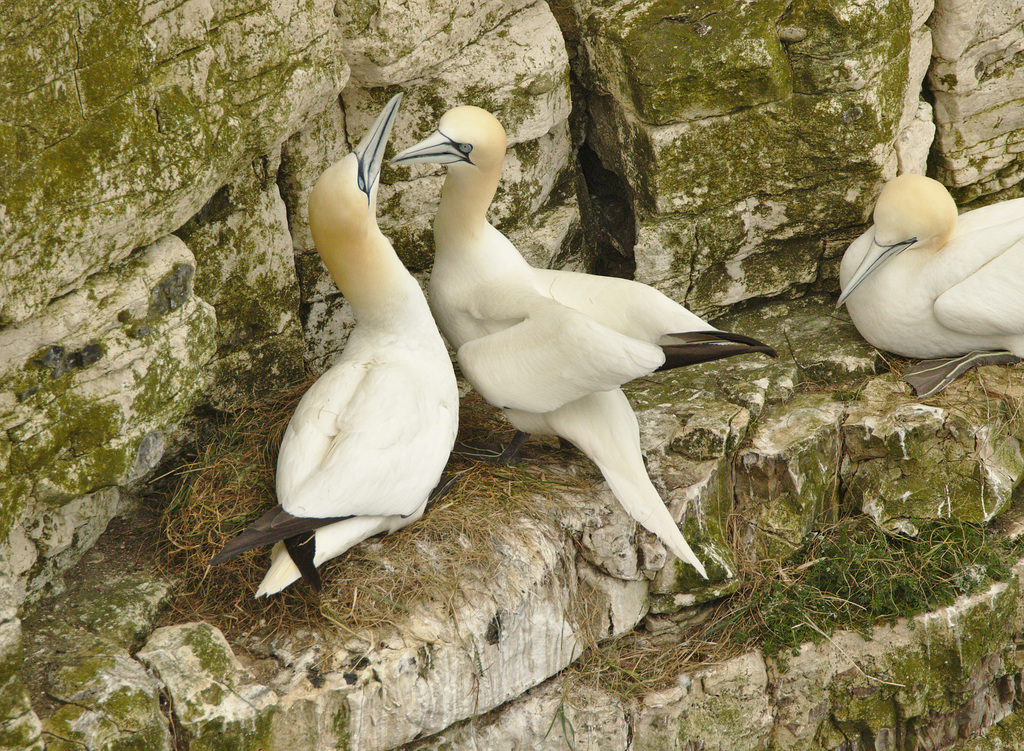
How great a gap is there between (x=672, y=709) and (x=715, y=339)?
1.41m

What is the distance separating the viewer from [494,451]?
13.1 feet

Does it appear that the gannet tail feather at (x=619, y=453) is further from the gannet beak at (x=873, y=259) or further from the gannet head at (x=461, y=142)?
the gannet beak at (x=873, y=259)

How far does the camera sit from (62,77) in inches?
106

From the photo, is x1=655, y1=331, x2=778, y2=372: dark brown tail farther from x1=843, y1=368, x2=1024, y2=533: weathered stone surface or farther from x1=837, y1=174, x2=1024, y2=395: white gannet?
x1=837, y1=174, x2=1024, y2=395: white gannet

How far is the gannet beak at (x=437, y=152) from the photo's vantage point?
138 inches

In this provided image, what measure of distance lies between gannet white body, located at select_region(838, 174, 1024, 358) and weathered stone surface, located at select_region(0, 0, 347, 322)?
93.7 inches

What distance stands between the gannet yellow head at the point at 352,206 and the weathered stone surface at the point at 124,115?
0.31 m

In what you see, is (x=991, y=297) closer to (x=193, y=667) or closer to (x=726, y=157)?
(x=726, y=157)

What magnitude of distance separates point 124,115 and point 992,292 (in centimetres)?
320

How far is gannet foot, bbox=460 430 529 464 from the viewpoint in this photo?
386 cm

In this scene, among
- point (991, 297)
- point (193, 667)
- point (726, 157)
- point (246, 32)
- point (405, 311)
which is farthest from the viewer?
point (726, 157)

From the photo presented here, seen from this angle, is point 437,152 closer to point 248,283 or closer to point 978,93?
point 248,283

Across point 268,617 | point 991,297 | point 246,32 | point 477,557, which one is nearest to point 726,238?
point 991,297

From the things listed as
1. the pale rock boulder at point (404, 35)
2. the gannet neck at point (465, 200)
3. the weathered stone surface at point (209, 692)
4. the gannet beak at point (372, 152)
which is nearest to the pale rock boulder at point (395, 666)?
the weathered stone surface at point (209, 692)
